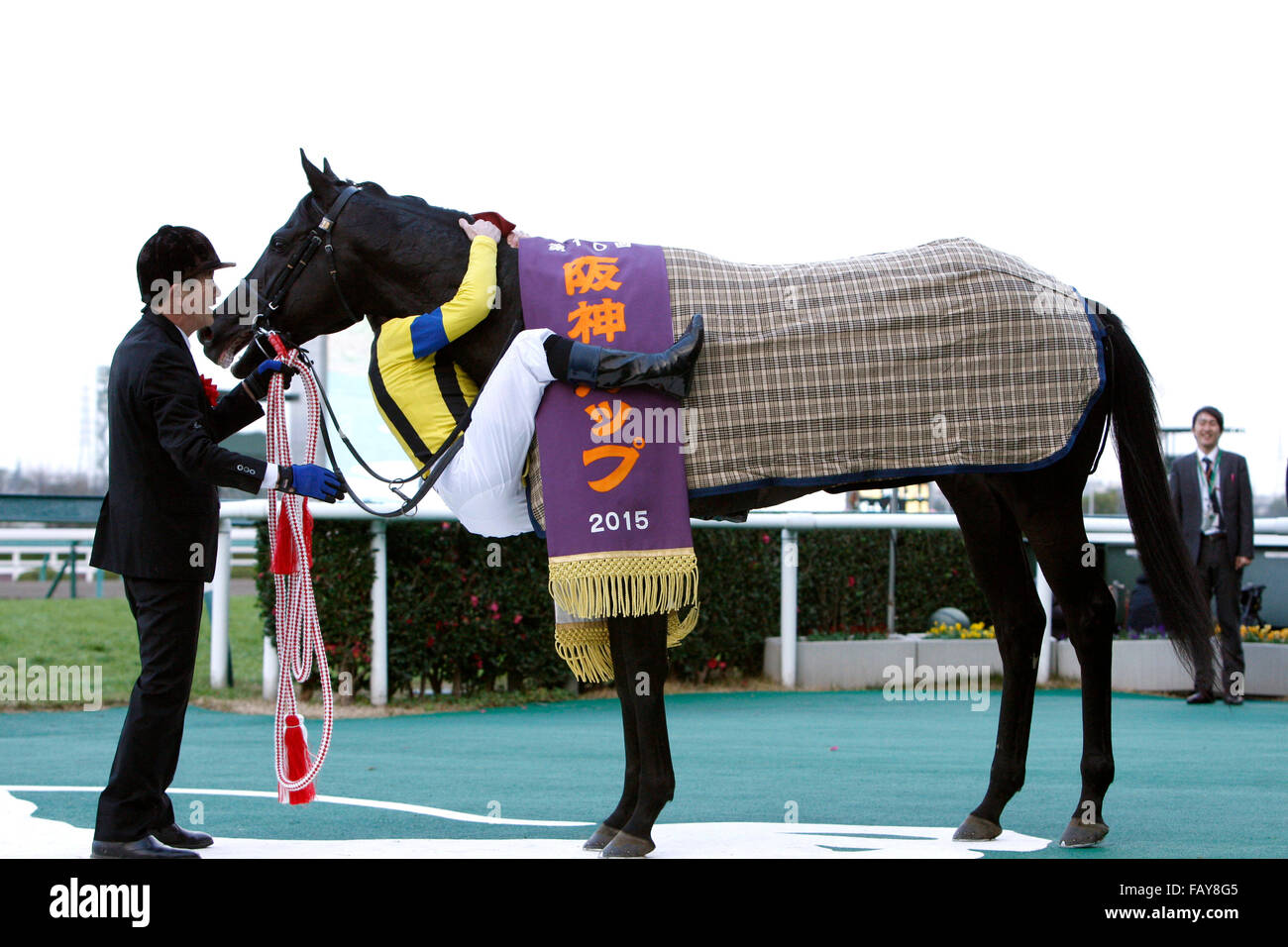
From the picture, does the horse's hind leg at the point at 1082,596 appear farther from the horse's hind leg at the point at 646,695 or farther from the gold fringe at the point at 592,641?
the horse's hind leg at the point at 646,695

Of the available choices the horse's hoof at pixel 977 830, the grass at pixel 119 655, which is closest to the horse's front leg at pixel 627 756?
the horse's hoof at pixel 977 830

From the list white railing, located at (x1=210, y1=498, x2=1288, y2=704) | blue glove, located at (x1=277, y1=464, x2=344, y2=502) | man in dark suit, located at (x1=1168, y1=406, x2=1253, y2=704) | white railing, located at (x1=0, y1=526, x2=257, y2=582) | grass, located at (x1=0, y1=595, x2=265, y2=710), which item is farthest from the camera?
white railing, located at (x1=0, y1=526, x2=257, y2=582)

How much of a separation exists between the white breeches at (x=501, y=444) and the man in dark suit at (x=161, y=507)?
1.21ft

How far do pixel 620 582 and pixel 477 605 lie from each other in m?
4.53

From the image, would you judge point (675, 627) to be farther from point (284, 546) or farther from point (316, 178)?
point (316, 178)

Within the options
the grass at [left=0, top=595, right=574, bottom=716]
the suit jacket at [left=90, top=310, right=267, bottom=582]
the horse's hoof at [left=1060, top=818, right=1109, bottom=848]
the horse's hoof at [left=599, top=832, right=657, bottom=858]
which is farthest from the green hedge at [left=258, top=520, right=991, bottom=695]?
the horse's hoof at [left=1060, top=818, right=1109, bottom=848]

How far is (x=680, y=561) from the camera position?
3.54 metres

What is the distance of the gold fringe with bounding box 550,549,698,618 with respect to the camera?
3479mm

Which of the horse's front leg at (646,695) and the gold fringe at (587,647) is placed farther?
the gold fringe at (587,647)

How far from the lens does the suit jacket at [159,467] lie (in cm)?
350

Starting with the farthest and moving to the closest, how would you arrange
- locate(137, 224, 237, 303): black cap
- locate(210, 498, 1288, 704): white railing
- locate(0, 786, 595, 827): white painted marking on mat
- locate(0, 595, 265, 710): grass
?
1. locate(0, 595, 265, 710): grass
2. locate(210, 498, 1288, 704): white railing
3. locate(0, 786, 595, 827): white painted marking on mat
4. locate(137, 224, 237, 303): black cap

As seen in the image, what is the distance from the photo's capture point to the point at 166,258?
372 centimetres

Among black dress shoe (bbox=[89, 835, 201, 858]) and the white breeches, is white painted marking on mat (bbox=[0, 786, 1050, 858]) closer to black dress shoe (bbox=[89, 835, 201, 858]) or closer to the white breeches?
black dress shoe (bbox=[89, 835, 201, 858])

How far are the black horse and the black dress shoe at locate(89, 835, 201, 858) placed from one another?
3.66ft
